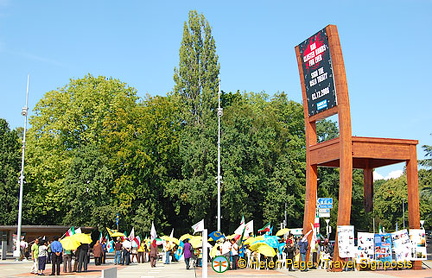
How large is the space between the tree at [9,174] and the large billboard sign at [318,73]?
37.8 m

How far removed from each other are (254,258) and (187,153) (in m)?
21.1

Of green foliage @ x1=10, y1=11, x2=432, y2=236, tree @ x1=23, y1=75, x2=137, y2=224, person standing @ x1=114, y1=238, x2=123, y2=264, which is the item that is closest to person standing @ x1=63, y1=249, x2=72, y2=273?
person standing @ x1=114, y1=238, x2=123, y2=264

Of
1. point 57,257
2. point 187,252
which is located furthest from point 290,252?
point 57,257


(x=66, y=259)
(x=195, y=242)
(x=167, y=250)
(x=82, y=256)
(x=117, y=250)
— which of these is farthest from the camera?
(x=167, y=250)

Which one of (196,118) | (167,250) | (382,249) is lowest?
(167,250)

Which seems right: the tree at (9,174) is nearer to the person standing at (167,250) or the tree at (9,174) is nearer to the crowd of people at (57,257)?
the person standing at (167,250)

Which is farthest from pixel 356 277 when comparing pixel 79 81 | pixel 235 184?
pixel 79 81

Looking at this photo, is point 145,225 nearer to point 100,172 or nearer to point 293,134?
point 100,172

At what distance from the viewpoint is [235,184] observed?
47750 mm

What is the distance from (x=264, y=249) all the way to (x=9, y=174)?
39.4 m

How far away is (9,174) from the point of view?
57688 millimetres

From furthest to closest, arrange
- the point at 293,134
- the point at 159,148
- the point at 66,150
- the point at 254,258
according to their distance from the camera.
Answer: the point at 293,134, the point at 66,150, the point at 159,148, the point at 254,258

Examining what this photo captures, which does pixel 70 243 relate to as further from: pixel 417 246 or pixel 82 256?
pixel 417 246

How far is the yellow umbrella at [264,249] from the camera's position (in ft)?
83.5
